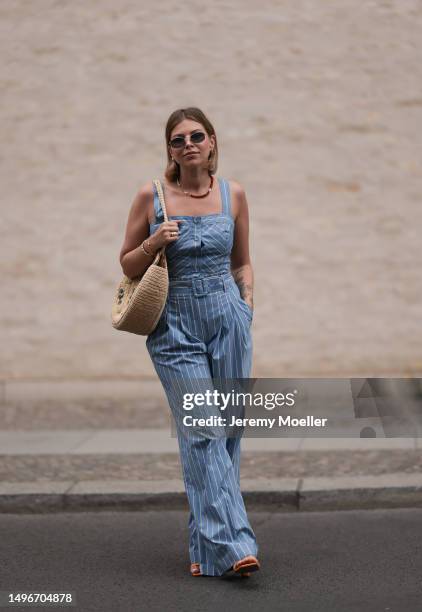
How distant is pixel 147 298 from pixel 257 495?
209cm

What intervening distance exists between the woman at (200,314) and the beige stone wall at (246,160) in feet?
19.6

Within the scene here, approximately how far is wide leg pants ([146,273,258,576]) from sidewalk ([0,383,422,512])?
5.24 feet

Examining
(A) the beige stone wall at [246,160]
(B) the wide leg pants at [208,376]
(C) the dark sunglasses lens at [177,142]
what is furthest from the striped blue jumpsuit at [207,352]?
(A) the beige stone wall at [246,160]

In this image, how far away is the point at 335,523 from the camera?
5.68 metres

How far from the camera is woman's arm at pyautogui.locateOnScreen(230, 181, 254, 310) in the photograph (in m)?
4.59

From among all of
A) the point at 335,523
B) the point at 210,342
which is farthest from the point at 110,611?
the point at 335,523

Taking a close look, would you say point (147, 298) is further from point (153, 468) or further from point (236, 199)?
point (153, 468)

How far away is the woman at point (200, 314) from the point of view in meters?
4.29

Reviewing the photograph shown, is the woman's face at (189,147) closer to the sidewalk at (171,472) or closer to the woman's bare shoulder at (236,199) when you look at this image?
the woman's bare shoulder at (236,199)

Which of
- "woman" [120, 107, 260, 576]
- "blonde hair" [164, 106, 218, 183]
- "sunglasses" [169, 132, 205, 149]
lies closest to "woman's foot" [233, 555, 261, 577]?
"woman" [120, 107, 260, 576]

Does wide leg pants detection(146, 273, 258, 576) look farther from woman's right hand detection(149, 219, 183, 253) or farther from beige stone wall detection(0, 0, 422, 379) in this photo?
beige stone wall detection(0, 0, 422, 379)

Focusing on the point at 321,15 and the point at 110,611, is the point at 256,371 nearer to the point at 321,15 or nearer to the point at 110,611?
the point at 321,15

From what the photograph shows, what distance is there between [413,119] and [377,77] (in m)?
0.54

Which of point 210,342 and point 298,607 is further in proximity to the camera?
point 210,342
